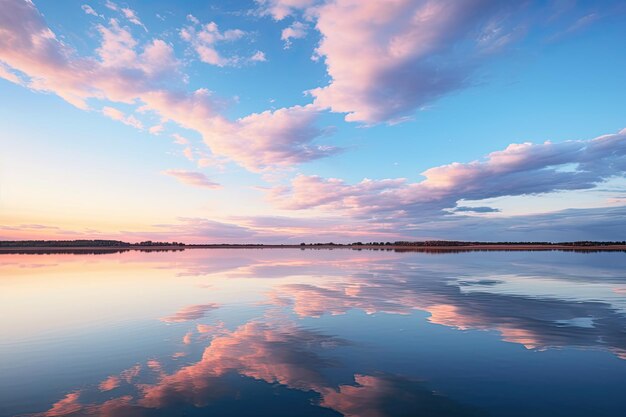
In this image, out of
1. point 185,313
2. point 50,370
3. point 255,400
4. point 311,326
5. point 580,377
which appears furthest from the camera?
point 185,313

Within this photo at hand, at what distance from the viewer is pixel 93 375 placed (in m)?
11.8

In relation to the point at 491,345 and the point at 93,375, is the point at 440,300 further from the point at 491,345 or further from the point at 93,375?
the point at 93,375

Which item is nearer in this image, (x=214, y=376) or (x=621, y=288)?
(x=214, y=376)

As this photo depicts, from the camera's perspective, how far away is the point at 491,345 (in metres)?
14.7

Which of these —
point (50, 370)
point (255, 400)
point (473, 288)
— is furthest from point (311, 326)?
point (473, 288)

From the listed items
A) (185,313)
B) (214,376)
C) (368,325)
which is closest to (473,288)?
(368,325)

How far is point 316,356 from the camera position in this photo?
13.6 m

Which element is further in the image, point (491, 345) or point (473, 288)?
point (473, 288)

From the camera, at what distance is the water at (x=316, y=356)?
31.6 ft

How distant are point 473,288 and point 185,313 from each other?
76.4 ft

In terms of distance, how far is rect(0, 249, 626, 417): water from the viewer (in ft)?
31.6

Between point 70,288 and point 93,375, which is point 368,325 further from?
point 70,288

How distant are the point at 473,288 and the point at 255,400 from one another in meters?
26.5

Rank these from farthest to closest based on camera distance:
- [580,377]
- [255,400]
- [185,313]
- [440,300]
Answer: [440,300]
[185,313]
[580,377]
[255,400]
